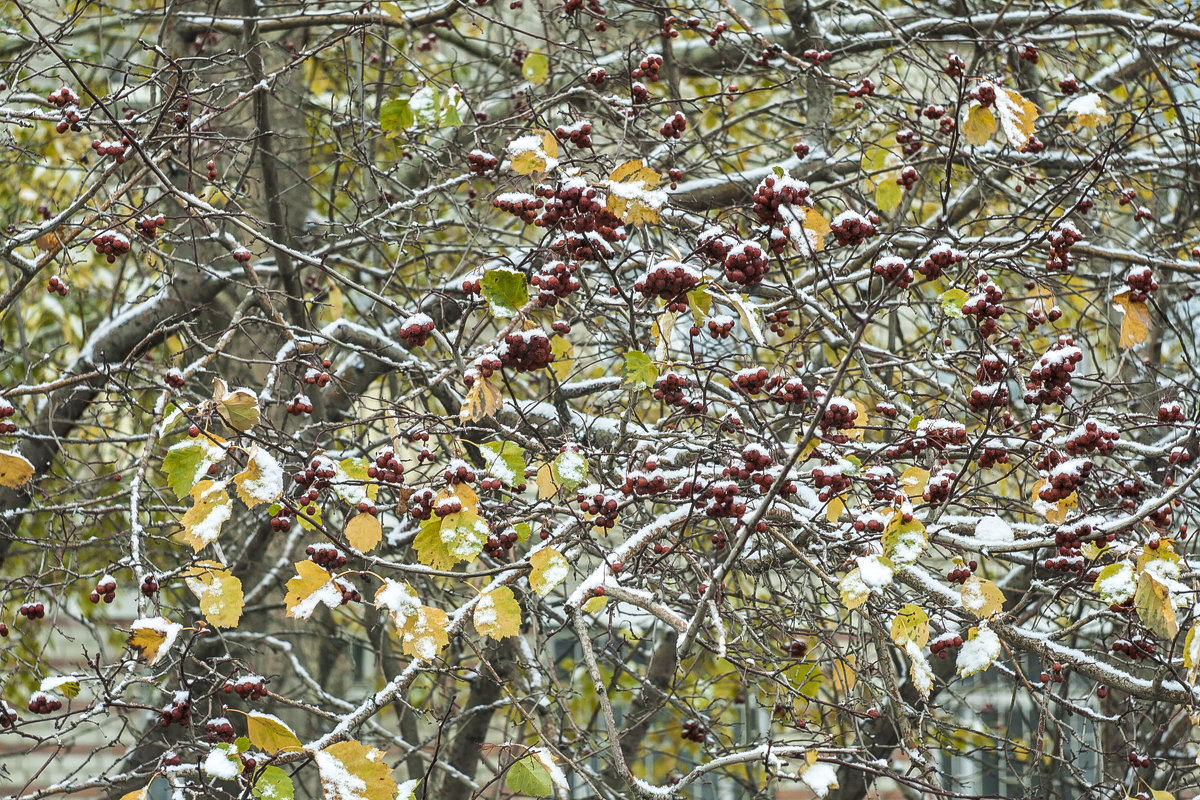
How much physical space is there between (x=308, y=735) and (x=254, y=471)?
3109mm

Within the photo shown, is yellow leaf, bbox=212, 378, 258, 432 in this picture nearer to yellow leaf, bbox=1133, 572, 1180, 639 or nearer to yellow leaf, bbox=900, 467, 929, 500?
yellow leaf, bbox=900, 467, 929, 500

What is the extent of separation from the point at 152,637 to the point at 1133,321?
2.65 m

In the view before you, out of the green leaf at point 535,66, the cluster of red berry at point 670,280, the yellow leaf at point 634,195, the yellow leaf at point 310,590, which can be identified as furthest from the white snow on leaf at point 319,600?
the green leaf at point 535,66

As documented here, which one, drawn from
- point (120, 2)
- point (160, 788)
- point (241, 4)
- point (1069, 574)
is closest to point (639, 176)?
point (1069, 574)

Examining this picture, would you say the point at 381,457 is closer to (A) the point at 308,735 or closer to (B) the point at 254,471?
(B) the point at 254,471

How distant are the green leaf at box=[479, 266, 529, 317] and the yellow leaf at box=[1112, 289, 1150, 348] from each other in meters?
1.62

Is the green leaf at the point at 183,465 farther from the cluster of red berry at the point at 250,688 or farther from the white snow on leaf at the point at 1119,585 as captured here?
the white snow on leaf at the point at 1119,585

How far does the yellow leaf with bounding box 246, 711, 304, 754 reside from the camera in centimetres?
250

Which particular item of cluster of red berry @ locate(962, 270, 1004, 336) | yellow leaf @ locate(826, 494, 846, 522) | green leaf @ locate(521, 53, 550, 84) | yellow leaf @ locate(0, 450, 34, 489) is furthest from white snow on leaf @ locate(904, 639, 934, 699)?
green leaf @ locate(521, 53, 550, 84)

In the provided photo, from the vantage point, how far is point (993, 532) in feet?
Result: 9.11

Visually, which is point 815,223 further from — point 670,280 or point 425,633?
point 425,633

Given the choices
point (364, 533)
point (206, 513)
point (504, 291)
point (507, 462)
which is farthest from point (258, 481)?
point (504, 291)

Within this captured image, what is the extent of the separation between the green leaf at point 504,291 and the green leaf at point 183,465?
80cm

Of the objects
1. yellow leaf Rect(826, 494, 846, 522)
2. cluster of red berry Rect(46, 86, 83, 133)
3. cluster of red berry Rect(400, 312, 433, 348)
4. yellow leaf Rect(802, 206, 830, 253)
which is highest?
cluster of red berry Rect(46, 86, 83, 133)
